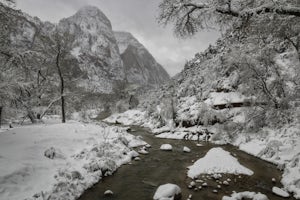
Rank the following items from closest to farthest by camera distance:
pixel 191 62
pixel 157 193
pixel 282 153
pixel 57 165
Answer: pixel 157 193
pixel 57 165
pixel 282 153
pixel 191 62

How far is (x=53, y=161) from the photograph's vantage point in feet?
39.9

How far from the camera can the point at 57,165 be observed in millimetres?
11914

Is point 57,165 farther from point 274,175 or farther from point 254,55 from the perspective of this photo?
point 254,55

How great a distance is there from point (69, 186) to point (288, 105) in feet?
65.9

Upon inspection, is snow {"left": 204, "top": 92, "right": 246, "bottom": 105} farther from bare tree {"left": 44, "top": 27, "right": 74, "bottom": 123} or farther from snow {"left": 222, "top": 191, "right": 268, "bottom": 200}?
snow {"left": 222, "top": 191, "right": 268, "bottom": 200}

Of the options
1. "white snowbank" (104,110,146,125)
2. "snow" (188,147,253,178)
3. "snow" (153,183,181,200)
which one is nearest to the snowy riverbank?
"snow" (188,147,253,178)

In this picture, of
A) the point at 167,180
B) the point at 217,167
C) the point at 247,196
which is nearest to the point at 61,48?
A: the point at 167,180

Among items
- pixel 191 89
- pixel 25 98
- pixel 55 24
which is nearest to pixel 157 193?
pixel 25 98

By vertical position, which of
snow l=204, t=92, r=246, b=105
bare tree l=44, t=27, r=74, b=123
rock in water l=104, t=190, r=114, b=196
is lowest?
rock in water l=104, t=190, r=114, b=196

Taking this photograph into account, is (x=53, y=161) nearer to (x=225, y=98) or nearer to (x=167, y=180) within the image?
(x=167, y=180)

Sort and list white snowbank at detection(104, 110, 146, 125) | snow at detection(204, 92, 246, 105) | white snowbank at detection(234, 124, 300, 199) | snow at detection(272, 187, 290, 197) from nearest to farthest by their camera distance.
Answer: snow at detection(272, 187, 290, 197), white snowbank at detection(234, 124, 300, 199), snow at detection(204, 92, 246, 105), white snowbank at detection(104, 110, 146, 125)

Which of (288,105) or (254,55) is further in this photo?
(254,55)

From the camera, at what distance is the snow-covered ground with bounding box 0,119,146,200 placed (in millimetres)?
9250

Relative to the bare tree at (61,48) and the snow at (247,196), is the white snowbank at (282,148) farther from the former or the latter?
the bare tree at (61,48)
